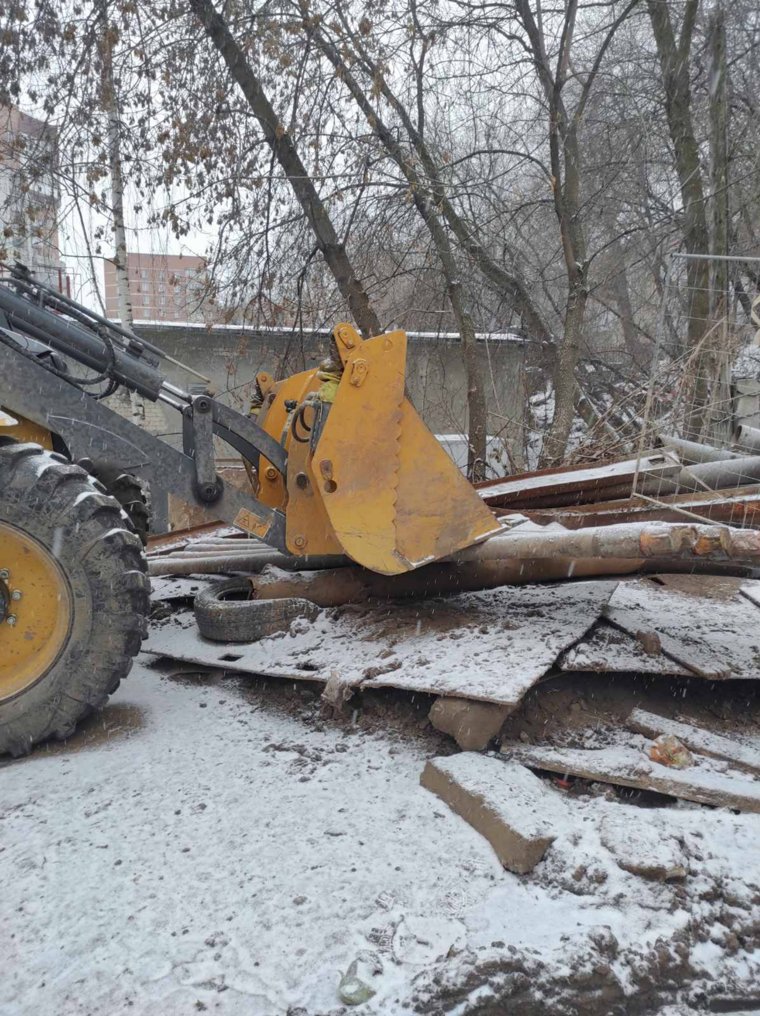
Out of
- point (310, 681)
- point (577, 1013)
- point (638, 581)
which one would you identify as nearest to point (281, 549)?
point (310, 681)

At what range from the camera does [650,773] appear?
2.76 meters

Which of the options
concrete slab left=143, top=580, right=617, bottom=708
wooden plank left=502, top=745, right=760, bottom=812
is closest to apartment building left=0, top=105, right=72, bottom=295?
concrete slab left=143, top=580, right=617, bottom=708

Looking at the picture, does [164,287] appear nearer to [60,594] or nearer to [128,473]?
[128,473]

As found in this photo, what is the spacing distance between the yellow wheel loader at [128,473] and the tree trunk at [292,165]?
4.60 meters

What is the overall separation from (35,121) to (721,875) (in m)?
8.83

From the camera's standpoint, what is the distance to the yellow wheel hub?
10.5 ft

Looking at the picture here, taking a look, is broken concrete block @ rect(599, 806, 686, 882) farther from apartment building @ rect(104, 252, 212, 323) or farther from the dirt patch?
apartment building @ rect(104, 252, 212, 323)

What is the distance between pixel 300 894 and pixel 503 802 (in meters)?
0.69

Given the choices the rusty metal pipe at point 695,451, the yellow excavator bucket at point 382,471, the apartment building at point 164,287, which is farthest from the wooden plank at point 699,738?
the apartment building at point 164,287

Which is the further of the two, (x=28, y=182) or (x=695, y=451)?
(x=28, y=182)

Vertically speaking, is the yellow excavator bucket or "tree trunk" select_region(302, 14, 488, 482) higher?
"tree trunk" select_region(302, 14, 488, 482)

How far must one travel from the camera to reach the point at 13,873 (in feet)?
7.63

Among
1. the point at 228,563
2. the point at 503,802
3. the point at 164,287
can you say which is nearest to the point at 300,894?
the point at 503,802

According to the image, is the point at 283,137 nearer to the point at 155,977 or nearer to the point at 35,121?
the point at 35,121
